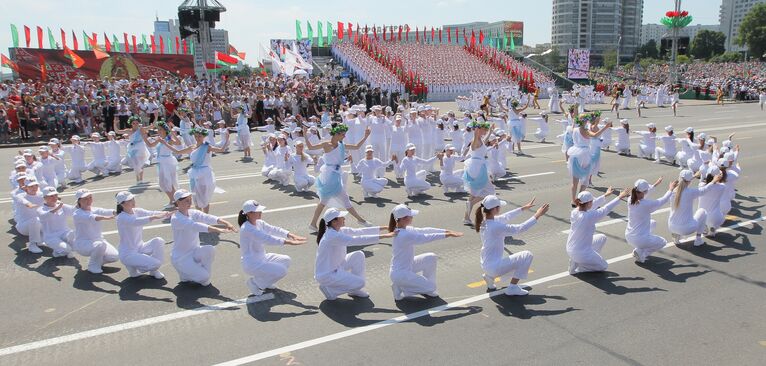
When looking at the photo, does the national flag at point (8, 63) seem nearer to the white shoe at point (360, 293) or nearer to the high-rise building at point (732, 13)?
the white shoe at point (360, 293)

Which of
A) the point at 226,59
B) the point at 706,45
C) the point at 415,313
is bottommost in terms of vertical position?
the point at 415,313

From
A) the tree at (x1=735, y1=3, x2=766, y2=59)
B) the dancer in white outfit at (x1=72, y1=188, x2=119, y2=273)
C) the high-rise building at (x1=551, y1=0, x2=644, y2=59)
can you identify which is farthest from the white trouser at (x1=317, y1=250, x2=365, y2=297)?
the high-rise building at (x1=551, y1=0, x2=644, y2=59)

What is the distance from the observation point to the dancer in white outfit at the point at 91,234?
784 cm

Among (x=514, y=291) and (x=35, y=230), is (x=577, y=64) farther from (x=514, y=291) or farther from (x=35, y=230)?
(x=35, y=230)

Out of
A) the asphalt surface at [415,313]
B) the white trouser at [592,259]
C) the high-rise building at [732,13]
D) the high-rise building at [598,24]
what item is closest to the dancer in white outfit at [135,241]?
the asphalt surface at [415,313]

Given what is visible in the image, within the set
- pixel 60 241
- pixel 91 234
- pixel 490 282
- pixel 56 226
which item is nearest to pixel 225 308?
pixel 91 234

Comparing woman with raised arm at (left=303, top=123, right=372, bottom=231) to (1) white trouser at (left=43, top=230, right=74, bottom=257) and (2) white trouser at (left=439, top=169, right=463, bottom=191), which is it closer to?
(2) white trouser at (left=439, top=169, right=463, bottom=191)

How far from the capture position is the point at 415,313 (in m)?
6.57

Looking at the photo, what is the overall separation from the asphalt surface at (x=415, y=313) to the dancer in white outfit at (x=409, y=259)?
0.66 feet

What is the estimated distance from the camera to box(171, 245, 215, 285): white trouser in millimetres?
7305

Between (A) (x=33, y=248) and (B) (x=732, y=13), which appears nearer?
(A) (x=33, y=248)

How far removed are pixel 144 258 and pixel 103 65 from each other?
34.5m

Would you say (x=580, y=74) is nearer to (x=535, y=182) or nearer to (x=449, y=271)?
(x=535, y=182)

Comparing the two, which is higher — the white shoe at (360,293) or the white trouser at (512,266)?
the white trouser at (512,266)
